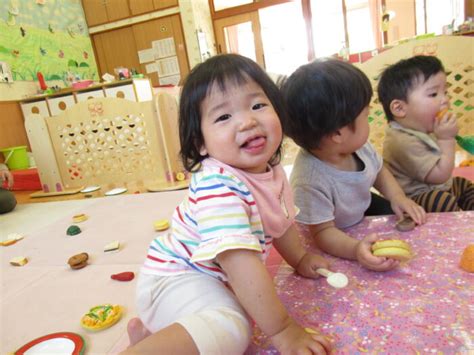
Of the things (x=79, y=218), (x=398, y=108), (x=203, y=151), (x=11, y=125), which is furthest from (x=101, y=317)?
(x=11, y=125)

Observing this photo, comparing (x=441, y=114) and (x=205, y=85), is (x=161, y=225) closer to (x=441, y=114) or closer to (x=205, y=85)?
(x=205, y=85)

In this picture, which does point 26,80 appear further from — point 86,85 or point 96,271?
point 96,271

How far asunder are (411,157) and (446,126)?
4.1 inches

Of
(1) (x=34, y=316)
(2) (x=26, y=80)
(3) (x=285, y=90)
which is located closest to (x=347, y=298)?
(3) (x=285, y=90)

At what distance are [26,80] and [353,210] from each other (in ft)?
10.7

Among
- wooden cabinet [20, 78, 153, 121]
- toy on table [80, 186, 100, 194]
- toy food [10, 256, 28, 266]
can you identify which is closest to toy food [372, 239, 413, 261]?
toy food [10, 256, 28, 266]

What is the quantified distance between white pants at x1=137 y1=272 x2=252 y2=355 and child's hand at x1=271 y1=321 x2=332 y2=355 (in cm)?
5

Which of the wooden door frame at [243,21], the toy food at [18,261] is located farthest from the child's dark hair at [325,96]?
the wooden door frame at [243,21]

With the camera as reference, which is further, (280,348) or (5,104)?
(5,104)

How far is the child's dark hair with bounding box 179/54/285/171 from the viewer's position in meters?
0.47

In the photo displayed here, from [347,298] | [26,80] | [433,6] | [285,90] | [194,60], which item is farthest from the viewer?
[194,60]

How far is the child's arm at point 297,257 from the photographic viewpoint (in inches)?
23.1

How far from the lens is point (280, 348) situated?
0.41 m

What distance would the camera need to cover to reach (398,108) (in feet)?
2.90
